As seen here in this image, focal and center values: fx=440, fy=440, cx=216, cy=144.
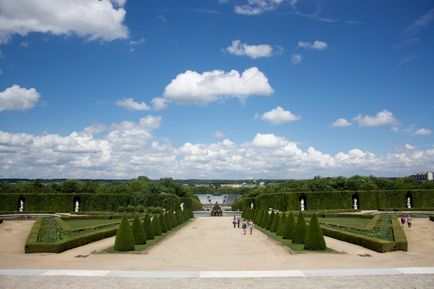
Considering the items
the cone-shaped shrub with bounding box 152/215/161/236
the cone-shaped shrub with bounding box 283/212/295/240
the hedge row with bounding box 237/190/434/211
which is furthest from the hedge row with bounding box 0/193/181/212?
the cone-shaped shrub with bounding box 283/212/295/240

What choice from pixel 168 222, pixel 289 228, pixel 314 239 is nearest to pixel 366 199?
pixel 168 222

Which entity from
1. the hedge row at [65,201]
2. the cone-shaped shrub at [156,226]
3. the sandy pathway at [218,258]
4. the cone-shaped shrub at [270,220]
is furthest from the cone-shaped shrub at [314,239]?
the hedge row at [65,201]

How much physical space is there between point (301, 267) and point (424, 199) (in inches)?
2274

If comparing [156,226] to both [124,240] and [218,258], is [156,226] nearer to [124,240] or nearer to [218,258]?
[124,240]

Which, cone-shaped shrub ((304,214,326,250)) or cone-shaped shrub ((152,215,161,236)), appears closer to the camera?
cone-shaped shrub ((304,214,326,250))

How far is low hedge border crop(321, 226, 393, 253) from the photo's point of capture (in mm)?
24119

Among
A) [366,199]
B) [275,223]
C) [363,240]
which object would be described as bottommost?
[363,240]

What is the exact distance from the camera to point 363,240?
2695cm

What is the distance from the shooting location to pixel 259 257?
2298cm

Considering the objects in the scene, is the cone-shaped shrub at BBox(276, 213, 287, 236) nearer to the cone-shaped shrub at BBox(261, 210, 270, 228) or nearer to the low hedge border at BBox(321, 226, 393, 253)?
the low hedge border at BBox(321, 226, 393, 253)

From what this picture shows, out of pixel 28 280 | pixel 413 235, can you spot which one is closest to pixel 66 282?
pixel 28 280

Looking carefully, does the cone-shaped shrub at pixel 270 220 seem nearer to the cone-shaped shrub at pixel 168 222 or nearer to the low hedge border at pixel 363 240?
the low hedge border at pixel 363 240

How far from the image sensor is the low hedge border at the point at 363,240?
2412 centimetres

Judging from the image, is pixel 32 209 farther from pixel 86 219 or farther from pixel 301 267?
pixel 301 267
